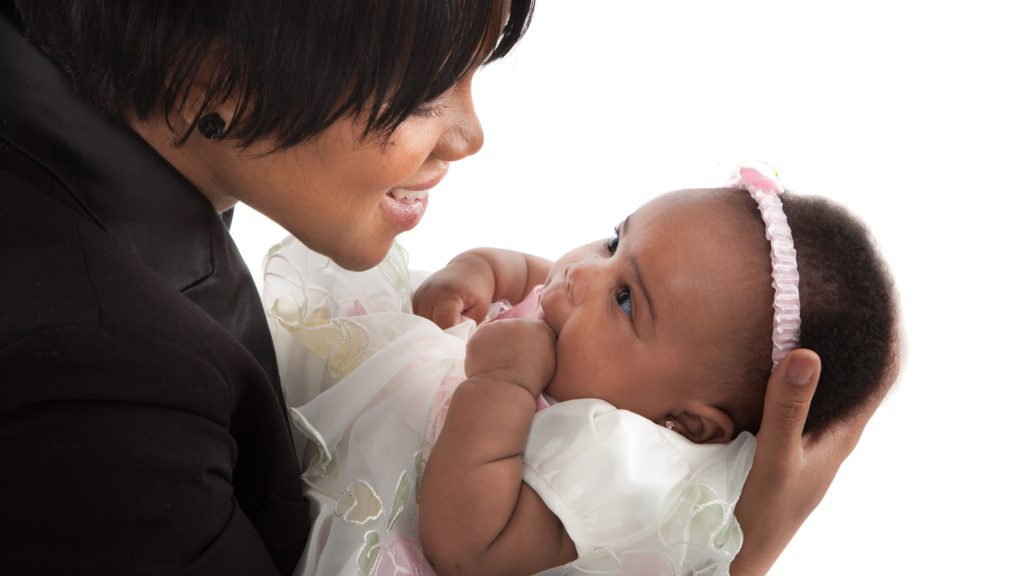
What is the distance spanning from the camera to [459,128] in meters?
1.27

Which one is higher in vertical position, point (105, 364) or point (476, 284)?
point (105, 364)

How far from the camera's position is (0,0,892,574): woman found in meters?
0.99

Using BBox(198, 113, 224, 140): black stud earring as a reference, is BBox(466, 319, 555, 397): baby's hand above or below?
below

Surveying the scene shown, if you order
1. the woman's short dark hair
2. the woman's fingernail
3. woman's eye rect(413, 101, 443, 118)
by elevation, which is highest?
the woman's short dark hair

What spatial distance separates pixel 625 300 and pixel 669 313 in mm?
72

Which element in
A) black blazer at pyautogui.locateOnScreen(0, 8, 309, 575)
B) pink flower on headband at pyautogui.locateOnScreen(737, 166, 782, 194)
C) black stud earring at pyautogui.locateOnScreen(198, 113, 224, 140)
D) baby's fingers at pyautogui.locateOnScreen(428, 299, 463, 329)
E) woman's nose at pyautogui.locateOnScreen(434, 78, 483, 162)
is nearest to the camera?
black blazer at pyautogui.locateOnScreen(0, 8, 309, 575)

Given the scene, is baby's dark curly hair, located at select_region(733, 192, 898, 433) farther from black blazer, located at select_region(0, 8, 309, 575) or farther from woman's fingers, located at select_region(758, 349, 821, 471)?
black blazer, located at select_region(0, 8, 309, 575)

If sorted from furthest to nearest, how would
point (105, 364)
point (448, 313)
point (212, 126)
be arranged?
1. point (448, 313)
2. point (212, 126)
3. point (105, 364)

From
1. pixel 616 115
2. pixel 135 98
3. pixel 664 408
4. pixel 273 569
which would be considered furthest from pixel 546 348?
pixel 616 115

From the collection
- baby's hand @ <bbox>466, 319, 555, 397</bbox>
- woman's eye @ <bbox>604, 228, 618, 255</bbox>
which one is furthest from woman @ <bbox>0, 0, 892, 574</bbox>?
woman's eye @ <bbox>604, 228, 618, 255</bbox>

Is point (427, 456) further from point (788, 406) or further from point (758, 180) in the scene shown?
point (758, 180)

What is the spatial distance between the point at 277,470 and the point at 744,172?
747mm

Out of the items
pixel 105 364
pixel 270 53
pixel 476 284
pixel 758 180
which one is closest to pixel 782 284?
pixel 758 180

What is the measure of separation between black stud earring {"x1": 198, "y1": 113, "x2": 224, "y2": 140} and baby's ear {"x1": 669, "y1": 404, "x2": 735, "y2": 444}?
26.9 inches
